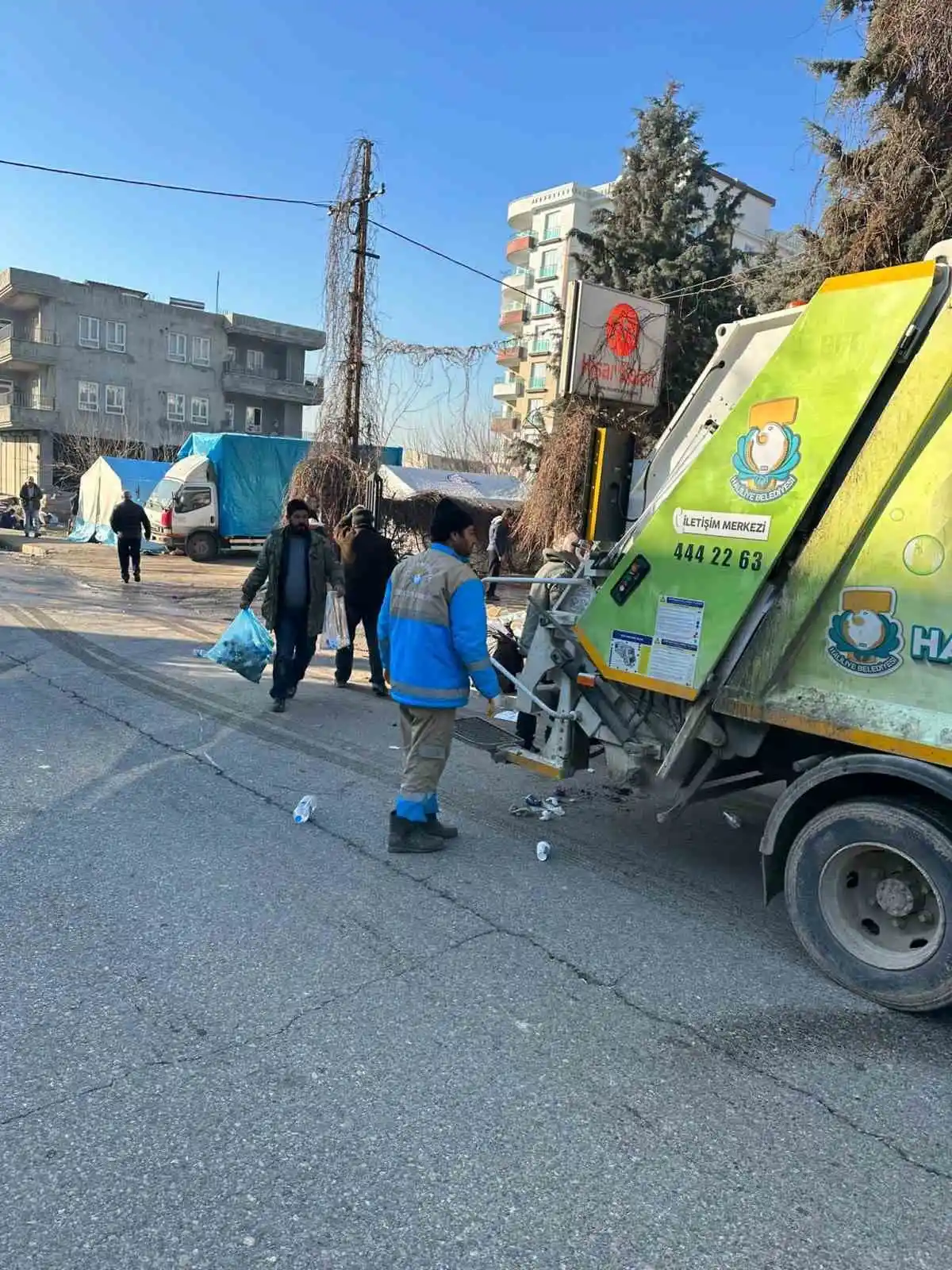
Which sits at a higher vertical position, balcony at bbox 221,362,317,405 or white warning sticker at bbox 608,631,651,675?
balcony at bbox 221,362,317,405

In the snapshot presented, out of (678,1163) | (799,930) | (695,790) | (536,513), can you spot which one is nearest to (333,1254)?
(678,1163)

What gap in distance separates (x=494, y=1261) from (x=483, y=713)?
5.86 metres

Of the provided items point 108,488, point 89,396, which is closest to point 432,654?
point 108,488

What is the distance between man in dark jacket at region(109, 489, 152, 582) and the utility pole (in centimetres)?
429

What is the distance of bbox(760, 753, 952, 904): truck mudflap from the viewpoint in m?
3.19

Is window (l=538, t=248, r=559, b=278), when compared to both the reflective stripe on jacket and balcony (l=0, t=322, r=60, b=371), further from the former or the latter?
the reflective stripe on jacket

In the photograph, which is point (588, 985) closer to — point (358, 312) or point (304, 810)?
point (304, 810)

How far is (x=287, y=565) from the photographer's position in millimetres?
7559

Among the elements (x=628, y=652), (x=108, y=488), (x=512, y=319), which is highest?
(x=512, y=319)

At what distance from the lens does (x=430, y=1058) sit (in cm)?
289

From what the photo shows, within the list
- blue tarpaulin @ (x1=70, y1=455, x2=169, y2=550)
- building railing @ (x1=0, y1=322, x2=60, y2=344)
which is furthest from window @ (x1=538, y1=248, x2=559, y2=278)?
blue tarpaulin @ (x1=70, y1=455, x2=169, y2=550)

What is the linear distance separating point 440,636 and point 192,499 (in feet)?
62.6

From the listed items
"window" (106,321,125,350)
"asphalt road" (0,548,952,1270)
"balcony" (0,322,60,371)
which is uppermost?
"window" (106,321,125,350)

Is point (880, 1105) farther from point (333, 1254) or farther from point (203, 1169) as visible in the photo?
point (203, 1169)
